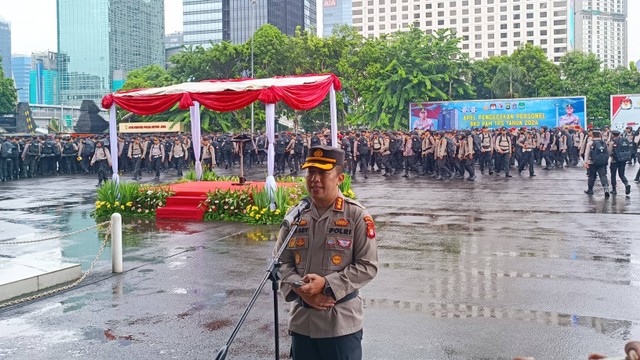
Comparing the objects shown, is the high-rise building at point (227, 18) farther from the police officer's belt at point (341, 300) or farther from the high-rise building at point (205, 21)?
the police officer's belt at point (341, 300)

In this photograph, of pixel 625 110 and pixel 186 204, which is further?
pixel 625 110

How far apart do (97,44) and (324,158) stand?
141 metres

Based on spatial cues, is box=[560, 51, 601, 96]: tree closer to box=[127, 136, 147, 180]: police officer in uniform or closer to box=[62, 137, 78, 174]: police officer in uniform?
box=[127, 136, 147, 180]: police officer in uniform

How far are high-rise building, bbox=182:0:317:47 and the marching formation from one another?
99.6m

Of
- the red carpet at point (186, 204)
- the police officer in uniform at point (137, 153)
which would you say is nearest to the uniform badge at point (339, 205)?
the red carpet at point (186, 204)

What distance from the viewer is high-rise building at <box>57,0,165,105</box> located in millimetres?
131875

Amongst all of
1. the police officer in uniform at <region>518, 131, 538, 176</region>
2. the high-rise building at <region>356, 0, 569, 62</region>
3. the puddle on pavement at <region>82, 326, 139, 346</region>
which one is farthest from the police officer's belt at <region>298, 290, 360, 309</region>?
the high-rise building at <region>356, 0, 569, 62</region>

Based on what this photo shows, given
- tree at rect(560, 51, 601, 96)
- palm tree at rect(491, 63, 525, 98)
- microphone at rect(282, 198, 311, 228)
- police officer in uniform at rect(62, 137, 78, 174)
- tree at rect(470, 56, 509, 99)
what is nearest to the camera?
microphone at rect(282, 198, 311, 228)

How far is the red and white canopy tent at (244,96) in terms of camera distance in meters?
14.1

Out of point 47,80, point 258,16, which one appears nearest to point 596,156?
point 258,16

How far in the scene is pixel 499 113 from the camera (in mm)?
38875

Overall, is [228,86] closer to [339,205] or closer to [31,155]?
[339,205]

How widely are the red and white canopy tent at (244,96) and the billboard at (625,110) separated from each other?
→ 2949 cm

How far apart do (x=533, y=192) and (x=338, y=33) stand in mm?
32297
